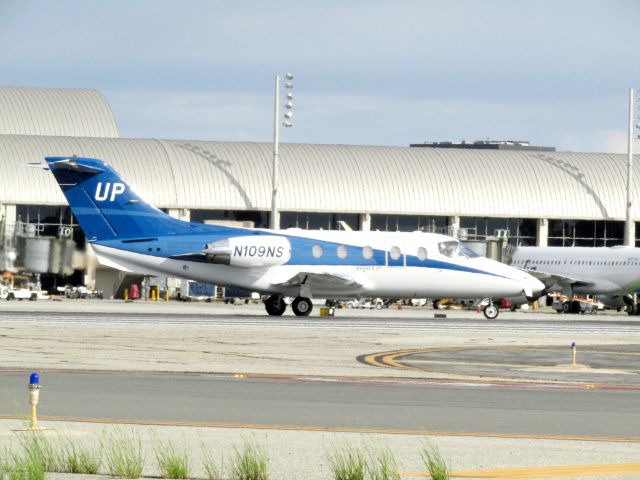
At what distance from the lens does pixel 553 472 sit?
14.8m

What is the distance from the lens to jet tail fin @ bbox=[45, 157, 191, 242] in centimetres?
5175

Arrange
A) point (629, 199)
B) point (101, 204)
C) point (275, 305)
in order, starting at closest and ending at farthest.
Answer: point (101, 204)
point (275, 305)
point (629, 199)

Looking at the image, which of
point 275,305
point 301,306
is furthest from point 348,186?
point 301,306

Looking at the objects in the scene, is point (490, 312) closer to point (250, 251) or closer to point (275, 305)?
point (275, 305)

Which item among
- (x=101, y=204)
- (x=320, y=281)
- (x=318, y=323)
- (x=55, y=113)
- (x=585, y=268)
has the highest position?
(x=55, y=113)

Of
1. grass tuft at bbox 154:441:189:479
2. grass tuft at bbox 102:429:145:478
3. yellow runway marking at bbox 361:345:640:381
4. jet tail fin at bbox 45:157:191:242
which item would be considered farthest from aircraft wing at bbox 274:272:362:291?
grass tuft at bbox 154:441:189:479

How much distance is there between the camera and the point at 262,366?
29453mm

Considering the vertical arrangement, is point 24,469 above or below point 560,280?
below

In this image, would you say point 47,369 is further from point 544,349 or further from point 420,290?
point 420,290

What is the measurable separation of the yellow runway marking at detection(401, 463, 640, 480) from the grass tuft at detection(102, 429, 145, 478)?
9.00ft

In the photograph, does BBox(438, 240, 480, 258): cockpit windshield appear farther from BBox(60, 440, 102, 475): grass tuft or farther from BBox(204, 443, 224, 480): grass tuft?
BBox(60, 440, 102, 475): grass tuft

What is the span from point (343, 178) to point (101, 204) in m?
45.1

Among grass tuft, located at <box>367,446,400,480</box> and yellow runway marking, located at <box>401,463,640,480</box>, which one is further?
yellow runway marking, located at <box>401,463,640,480</box>

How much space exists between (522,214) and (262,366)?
70209 mm
